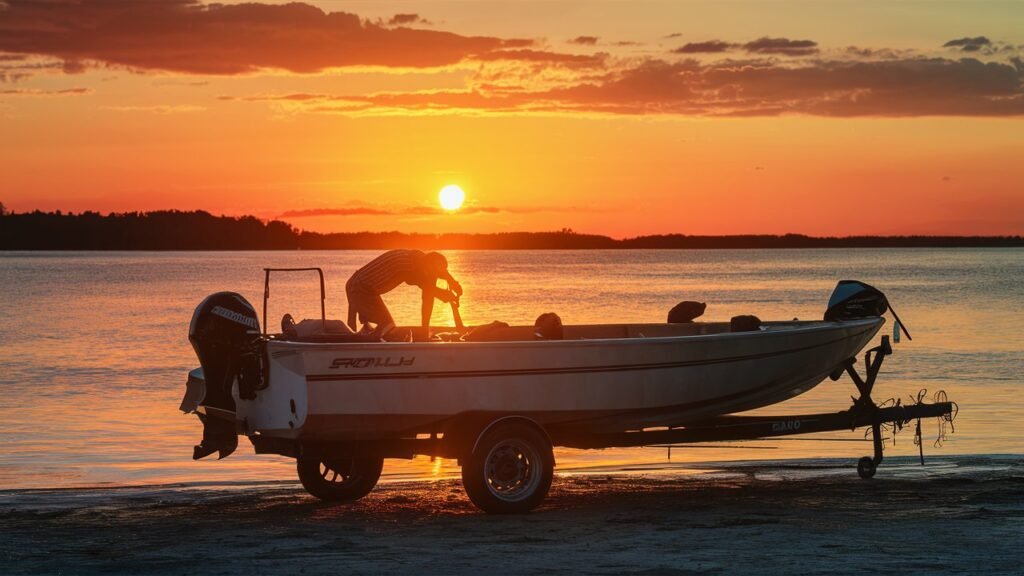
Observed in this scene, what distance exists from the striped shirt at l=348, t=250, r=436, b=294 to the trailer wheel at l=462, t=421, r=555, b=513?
184 cm

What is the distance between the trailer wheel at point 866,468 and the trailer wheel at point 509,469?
352 centimetres

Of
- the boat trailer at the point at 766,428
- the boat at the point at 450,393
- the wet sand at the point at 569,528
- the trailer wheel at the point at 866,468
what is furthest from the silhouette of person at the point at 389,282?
Result: the trailer wheel at the point at 866,468

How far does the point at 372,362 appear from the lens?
1009 centimetres

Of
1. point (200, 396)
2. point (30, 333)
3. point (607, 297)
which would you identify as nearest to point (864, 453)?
point (200, 396)

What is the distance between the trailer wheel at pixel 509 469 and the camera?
1032 centimetres

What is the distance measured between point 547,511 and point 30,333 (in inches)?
1716

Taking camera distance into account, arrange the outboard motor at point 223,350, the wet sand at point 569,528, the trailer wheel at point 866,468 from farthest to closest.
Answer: the trailer wheel at point 866,468, the outboard motor at point 223,350, the wet sand at point 569,528

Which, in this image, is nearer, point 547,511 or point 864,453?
point 547,511

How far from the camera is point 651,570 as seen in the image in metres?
8.17

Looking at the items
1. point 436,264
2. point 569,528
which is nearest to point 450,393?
point 569,528

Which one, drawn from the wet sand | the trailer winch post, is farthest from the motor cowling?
the wet sand

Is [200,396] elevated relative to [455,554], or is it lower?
elevated

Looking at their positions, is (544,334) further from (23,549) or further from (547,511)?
(23,549)

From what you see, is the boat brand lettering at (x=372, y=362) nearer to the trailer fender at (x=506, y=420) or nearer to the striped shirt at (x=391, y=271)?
the trailer fender at (x=506, y=420)
